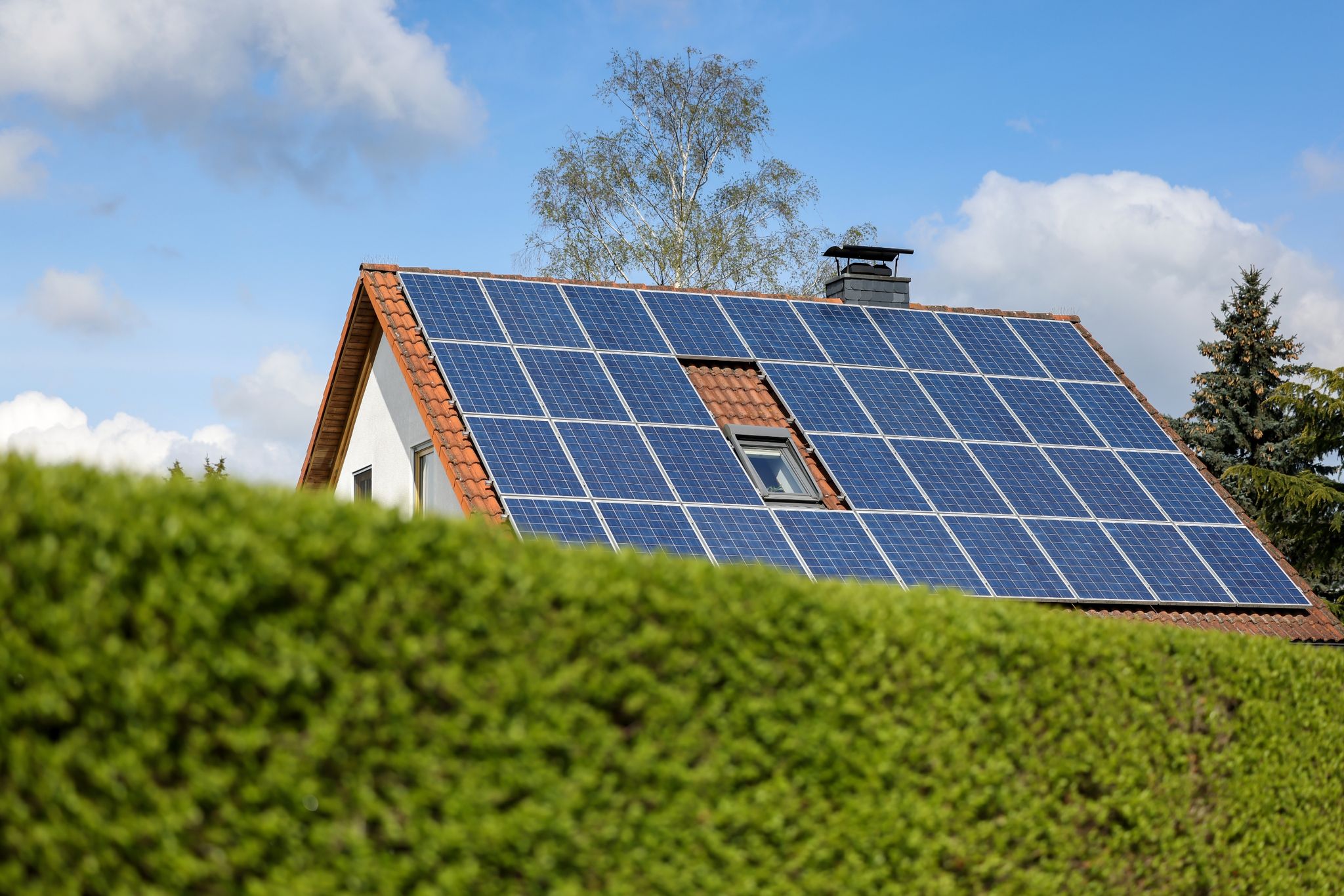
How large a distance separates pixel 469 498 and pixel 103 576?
9.88m

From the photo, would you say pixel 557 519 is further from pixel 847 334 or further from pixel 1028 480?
pixel 847 334

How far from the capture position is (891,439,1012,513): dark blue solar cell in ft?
54.7

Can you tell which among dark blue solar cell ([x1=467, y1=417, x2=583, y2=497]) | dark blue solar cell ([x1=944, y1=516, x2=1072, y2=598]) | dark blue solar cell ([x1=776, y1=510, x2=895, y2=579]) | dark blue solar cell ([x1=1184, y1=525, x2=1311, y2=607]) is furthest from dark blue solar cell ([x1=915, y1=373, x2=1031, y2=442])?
dark blue solar cell ([x1=467, y1=417, x2=583, y2=497])

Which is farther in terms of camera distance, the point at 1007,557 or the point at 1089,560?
the point at 1089,560

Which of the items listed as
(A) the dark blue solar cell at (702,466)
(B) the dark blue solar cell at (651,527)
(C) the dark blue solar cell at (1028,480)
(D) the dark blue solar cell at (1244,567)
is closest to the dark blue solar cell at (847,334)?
(C) the dark blue solar cell at (1028,480)

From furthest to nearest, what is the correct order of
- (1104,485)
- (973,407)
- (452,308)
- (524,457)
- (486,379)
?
(973,407), (1104,485), (452,308), (486,379), (524,457)

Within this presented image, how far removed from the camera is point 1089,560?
16.5m

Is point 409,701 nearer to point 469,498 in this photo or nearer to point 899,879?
point 899,879

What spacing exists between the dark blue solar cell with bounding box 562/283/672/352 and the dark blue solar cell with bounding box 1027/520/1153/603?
5.58 metres

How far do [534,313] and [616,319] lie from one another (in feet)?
3.84

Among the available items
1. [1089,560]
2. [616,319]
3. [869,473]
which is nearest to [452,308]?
[616,319]

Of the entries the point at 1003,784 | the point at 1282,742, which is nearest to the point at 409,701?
the point at 1003,784

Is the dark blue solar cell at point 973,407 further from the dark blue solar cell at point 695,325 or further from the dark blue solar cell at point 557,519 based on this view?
the dark blue solar cell at point 557,519

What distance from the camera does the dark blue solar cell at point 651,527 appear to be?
46.5ft
